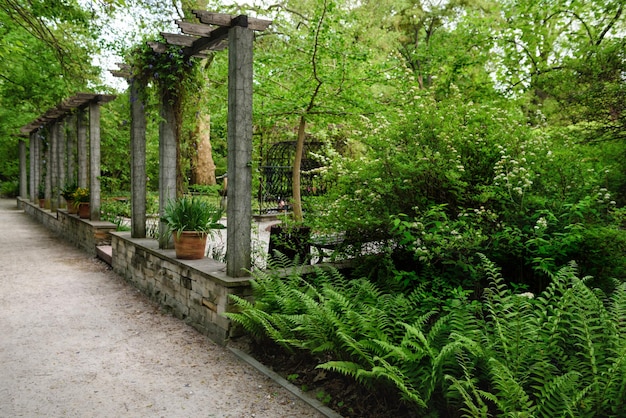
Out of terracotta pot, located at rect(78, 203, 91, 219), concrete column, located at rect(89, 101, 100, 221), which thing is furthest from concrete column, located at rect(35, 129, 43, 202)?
concrete column, located at rect(89, 101, 100, 221)

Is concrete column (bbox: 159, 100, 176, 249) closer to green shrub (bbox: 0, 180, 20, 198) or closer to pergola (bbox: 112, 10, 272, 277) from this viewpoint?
pergola (bbox: 112, 10, 272, 277)

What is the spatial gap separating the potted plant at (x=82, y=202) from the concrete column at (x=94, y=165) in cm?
45

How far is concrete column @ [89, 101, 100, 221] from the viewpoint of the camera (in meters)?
9.52

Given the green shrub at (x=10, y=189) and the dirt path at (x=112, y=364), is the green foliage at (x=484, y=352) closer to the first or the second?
the dirt path at (x=112, y=364)

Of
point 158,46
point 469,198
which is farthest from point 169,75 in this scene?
point 469,198

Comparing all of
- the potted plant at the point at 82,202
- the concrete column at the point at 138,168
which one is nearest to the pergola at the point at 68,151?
the potted plant at the point at 82,202

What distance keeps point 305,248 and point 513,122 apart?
8.30 ft

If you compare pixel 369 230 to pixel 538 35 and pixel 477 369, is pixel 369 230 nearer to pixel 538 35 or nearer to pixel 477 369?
pixel 477 369

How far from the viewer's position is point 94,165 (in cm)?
959

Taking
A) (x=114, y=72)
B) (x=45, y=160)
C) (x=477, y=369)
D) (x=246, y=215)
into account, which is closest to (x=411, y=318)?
(x=477, y=369)

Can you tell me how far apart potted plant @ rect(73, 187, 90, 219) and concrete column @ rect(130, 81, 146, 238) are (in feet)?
12.5

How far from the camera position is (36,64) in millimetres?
11188

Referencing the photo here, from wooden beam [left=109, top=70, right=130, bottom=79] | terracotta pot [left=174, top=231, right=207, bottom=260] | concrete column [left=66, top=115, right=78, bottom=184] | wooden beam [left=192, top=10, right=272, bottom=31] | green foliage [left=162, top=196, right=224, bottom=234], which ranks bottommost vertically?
terracotta pot [left=174, top=231, right=207, bottom=260]

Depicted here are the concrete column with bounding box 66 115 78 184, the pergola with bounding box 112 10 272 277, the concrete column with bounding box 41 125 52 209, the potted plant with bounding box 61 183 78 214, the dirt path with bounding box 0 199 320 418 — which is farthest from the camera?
the concrete column with bounding box 41 125 52 209
